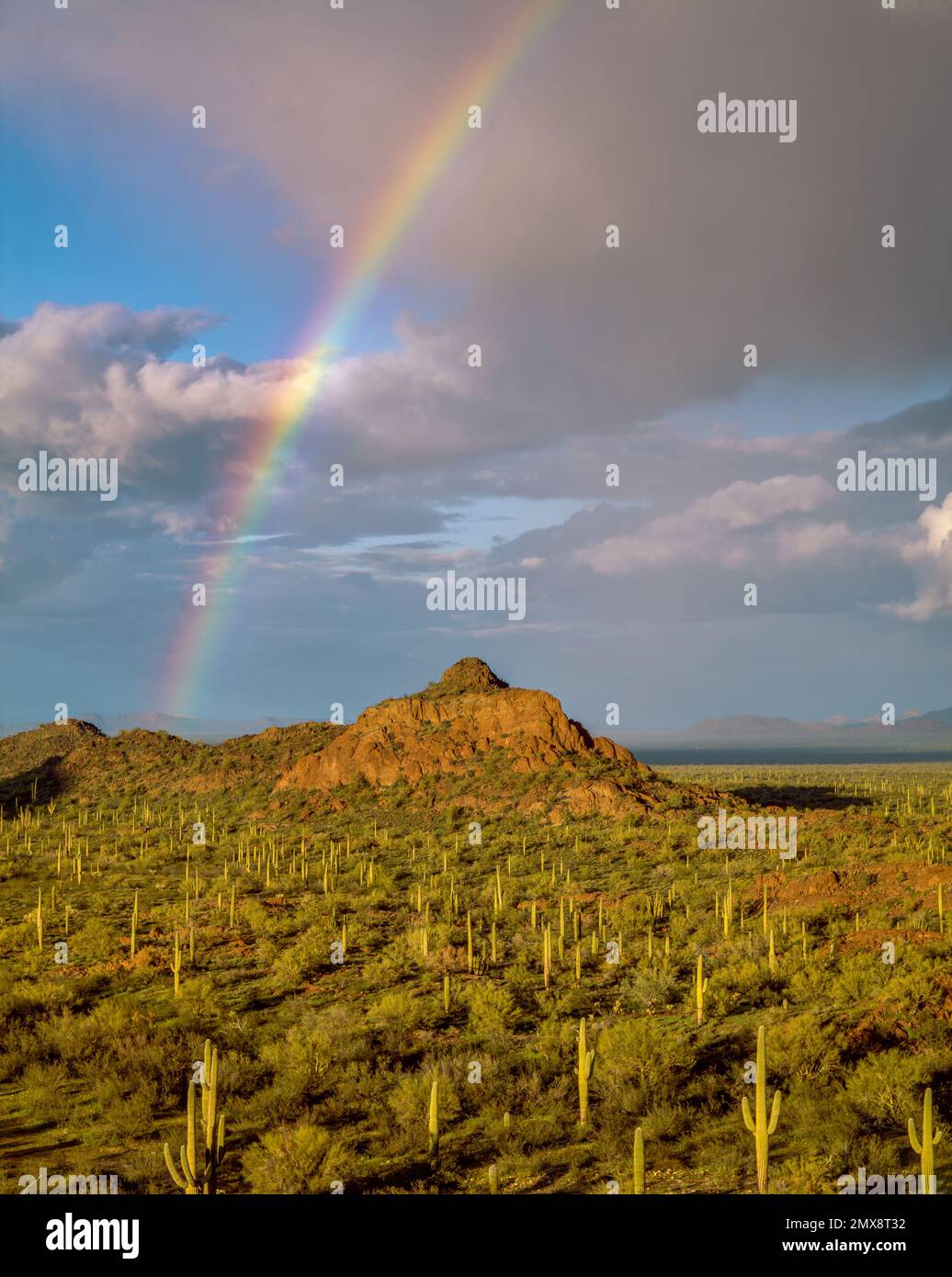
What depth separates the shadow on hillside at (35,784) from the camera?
7762 centimetres

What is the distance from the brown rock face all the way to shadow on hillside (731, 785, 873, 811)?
542 inches

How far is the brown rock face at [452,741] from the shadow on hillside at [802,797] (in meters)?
13.8

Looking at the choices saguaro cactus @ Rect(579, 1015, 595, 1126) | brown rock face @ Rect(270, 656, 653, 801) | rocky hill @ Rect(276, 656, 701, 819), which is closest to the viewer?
saguaro cactus @ Rect(579, 1015, 595, 1126)

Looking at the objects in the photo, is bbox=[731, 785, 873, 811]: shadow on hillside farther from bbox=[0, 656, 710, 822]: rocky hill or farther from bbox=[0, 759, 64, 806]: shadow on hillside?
bbox=[0, 759, 64, 806]: shadow on hillside

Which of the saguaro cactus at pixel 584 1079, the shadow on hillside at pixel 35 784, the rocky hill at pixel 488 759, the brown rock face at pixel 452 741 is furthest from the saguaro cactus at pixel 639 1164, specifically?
the shadow on hillside at pixel 35 784

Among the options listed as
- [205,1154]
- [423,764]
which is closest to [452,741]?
[423,764]

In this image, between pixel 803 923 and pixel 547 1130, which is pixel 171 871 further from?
pixel 547 1130

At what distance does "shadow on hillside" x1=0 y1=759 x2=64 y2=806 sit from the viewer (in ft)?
255

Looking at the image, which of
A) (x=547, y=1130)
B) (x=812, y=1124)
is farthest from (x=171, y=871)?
(x=812, y=1124)

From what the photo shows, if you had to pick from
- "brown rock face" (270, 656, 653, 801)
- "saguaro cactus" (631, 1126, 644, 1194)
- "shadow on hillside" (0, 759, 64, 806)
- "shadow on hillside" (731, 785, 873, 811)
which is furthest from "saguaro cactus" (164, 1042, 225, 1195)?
"shadow on hillside" (0, 759, 64, 806)

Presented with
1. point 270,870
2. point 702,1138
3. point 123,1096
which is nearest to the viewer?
point 702,1138

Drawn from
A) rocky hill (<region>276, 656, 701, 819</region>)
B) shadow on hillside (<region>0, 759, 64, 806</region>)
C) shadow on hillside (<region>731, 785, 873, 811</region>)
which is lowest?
shadow on hillside (<region>731, 785, 873, 811</region>)
